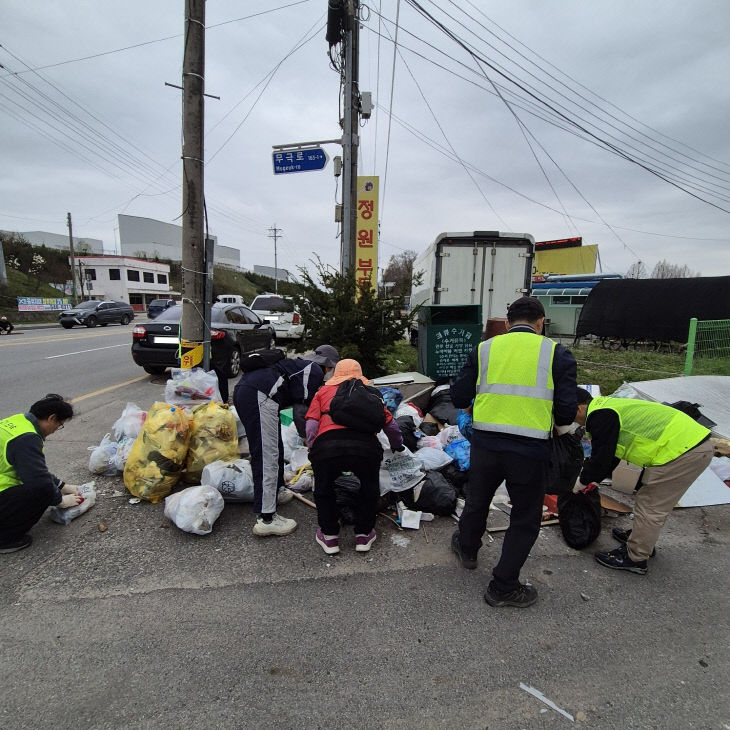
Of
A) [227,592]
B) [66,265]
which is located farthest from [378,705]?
[66,265]

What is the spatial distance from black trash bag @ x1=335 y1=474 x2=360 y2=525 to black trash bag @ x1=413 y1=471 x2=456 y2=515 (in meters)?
0.52

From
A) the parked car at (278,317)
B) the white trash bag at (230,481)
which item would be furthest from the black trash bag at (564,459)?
the parked car at (278,317)

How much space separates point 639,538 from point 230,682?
255cm

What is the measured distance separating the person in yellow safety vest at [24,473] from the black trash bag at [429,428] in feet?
11.4

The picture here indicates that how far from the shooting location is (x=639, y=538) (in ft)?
8.92

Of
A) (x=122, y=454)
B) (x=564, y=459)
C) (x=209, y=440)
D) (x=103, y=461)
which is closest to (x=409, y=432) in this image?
(x=209, y=440)

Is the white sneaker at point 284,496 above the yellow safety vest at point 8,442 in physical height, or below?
below

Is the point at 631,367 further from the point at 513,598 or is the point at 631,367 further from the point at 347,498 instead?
the point at 513,598

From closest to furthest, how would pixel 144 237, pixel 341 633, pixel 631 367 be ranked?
pixel 341 633
pixel 631 367
pixel 144 237

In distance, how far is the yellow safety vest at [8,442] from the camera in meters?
2.65

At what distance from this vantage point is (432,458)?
391 cm

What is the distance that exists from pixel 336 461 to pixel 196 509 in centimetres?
117

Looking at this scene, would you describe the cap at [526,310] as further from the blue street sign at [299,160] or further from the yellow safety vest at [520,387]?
the blue street sign at [299,160]

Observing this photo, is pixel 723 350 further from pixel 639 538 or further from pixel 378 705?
pixel 378 705
